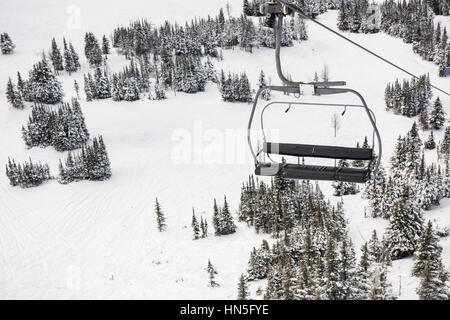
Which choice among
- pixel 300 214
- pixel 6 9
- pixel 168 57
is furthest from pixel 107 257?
pixel 6 9

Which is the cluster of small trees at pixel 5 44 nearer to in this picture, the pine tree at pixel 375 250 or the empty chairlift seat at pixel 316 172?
the pine tree at pixel 375 250

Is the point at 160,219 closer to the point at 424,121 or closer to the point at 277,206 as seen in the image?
the point at 277,206

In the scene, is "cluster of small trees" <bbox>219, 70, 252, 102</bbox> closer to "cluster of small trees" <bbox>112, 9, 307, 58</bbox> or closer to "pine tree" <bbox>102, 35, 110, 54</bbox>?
"cluster of small trees" <bbox>112, 9, 307, 58</bbox>

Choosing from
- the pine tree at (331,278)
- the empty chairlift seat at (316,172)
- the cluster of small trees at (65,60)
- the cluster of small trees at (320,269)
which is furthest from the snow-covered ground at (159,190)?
the empty chairlift seat at (316,172)

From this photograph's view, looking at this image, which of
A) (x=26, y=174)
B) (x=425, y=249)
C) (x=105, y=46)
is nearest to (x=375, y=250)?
(x=425, y=249)

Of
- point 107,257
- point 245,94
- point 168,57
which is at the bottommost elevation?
point 107,257

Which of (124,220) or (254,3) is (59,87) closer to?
(124,220)

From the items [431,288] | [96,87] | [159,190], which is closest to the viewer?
[431,288]
